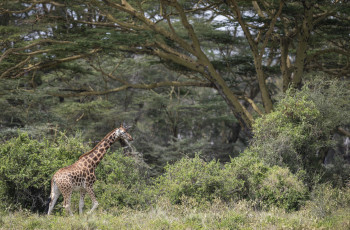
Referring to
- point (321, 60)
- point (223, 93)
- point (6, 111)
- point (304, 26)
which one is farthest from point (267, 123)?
point (6, 111)

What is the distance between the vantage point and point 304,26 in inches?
449

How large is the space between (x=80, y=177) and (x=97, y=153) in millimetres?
589

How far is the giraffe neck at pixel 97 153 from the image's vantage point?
739cm

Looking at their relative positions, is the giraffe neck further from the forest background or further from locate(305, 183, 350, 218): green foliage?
locate(305, 183, 350, 218): green foliage

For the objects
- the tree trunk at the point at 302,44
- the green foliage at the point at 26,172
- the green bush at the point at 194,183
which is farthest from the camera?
the tree trunk at the point at 302,44

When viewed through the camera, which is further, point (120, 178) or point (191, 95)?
point (191, 95)

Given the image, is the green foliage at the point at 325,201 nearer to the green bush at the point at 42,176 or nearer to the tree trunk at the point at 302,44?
the green bush at the point at 42,176

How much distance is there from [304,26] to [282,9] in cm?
89

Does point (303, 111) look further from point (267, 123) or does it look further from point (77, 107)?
point (77, 107)

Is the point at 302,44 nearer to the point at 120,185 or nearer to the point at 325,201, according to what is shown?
the point at 325,201

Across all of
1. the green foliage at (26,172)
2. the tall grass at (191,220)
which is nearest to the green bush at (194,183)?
the tall grass at (191,220)

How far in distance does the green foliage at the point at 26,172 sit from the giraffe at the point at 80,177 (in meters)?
0.79

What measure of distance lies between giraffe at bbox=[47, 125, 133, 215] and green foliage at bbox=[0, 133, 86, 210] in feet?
2.58

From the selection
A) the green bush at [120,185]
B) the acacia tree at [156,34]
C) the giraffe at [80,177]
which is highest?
the acacia tree at [156,34]
